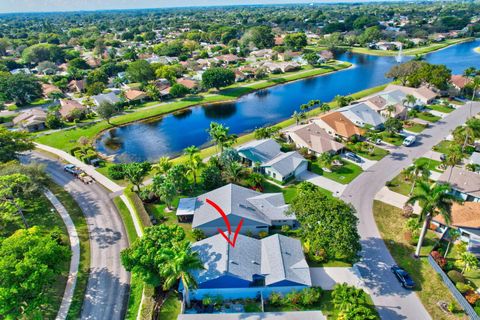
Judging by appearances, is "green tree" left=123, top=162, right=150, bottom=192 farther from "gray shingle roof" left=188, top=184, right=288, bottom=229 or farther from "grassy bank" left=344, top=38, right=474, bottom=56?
"grassy bank" left=344, top=38, right=474, bottom=56

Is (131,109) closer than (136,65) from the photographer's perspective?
Yes

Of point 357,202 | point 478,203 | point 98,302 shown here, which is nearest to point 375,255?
point 357,202

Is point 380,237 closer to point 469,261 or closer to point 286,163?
point 469,261

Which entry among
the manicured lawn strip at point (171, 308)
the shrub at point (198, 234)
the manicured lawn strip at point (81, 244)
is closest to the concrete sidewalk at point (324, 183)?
the shrub at point (198, 234)

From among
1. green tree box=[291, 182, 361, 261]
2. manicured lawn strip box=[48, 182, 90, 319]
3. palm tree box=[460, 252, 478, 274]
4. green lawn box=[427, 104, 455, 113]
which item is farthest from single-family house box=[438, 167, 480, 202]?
manicured lawn strip box=[48, 182, 90, 319]

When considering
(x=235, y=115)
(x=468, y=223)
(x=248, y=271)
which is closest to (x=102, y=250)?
(x=248, y=271)

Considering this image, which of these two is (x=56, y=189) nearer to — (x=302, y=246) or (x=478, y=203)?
(x=302, y=246)

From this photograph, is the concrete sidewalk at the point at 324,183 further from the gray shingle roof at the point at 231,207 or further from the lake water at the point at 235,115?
the lake water at the point at 235,115
